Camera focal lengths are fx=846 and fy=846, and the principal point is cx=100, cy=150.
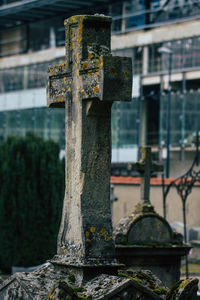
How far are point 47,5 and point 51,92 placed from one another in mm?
45466

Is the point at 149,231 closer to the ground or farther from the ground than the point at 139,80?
closer to the ground

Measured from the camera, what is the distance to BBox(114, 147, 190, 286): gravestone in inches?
442

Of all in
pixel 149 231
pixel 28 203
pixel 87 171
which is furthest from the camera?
pixel 28 203

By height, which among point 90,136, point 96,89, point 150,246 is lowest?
point 150,246

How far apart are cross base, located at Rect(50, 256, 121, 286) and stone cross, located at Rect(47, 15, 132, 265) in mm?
46

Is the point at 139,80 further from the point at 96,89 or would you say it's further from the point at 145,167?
the point at 96,89

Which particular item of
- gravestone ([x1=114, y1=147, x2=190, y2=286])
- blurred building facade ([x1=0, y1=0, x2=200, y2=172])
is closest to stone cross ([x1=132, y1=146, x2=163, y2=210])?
gravestone ([x1=114, y1=147, x2=190, y2=286])

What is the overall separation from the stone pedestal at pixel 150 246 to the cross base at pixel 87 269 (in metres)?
4.31

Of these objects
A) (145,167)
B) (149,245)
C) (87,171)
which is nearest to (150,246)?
(149,245)

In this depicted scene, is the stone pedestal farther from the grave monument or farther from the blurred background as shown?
the blurred background

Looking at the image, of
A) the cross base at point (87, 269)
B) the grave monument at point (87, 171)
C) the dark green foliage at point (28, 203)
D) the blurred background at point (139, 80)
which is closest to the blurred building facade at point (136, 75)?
the blurred background at point (139, 80)

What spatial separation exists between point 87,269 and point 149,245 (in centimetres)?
531

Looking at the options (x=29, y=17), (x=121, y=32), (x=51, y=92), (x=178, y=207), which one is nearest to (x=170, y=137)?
(x=121, y=32)

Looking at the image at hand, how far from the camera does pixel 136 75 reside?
4553 cm
